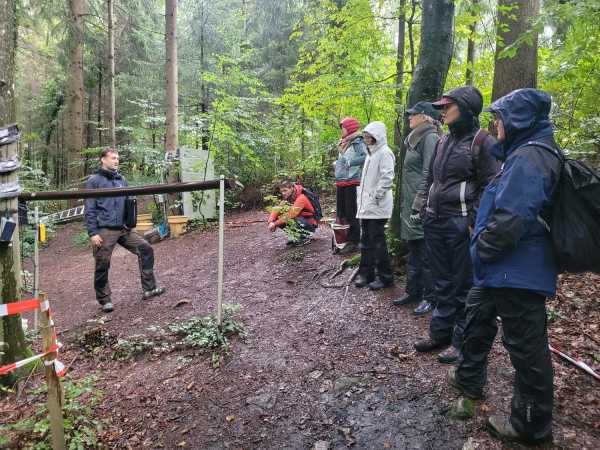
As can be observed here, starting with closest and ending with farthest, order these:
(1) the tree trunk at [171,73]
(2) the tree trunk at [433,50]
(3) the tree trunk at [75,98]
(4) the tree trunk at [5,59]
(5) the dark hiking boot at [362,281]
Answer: (4) the tree trunk at [5,59] < (2) the tree trunk at [433,50] < (5) the dark hiking boot at [362,281] < (1) the tree trunk at [171,73] < (3) the tree trunk at [75,98]

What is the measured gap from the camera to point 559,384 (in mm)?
3180

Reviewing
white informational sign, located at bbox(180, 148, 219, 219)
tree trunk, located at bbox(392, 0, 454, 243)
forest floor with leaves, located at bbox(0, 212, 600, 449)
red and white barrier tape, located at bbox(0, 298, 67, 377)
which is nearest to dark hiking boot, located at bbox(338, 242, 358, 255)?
forest floor with leaves, located at bbox(0, 212, 600, 449)

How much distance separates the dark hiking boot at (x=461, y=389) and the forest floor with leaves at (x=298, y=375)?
6cm

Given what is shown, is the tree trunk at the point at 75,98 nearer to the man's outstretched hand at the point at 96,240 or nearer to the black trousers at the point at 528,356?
the man's outstretched hand at the point at 96,240

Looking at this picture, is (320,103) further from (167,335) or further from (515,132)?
(515,132)

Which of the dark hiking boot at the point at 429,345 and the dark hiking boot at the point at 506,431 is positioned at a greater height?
the dark hiking boot at the point at 429,345

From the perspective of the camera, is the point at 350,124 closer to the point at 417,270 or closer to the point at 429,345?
the point at 417,270

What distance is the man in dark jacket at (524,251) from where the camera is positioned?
227 cm

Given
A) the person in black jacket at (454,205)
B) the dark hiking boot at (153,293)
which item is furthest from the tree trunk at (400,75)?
the dark hiking boot at (153,293)

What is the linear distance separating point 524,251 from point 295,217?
5.57 m

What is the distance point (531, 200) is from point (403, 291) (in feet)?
10.1

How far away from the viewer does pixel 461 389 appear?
2.96 m

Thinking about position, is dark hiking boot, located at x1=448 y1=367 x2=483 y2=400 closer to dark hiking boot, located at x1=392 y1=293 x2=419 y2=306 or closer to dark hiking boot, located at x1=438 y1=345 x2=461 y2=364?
dark hiking boot, located at x1=438 y1=345 x2=461 y2=364

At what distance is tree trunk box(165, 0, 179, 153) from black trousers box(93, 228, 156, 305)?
6466mm
